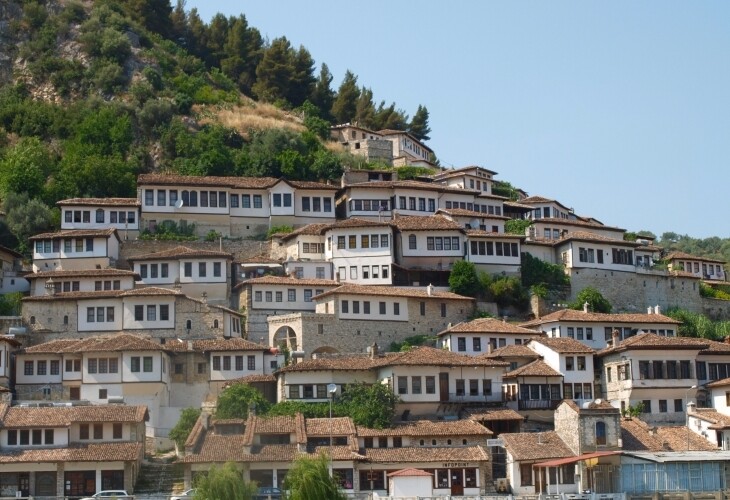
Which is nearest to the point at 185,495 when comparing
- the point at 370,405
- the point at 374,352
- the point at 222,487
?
the point at 222,487

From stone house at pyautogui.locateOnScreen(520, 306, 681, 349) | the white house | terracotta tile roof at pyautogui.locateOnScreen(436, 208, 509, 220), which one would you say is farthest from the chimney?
terracotta tile roof at pyautogui.locateOnScreen(436, 208, 509, 220)

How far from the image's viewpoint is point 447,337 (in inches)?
2724

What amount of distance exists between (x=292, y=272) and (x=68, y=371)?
16955 mm

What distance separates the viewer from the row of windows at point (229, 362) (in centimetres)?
6531

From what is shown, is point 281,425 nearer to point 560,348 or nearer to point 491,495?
point 491,495

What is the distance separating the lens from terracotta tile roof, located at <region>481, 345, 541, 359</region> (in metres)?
66.4

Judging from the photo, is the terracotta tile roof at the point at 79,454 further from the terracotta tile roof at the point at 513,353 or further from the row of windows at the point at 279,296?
the terracotta tile roof at the point at 513,353

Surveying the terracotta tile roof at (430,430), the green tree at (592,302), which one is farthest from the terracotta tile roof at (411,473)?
the green tree at (592,302)

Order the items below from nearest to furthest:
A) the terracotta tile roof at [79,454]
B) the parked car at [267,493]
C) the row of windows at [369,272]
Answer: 1. the parked car at [267,493]
2. the terracotta tile roof at [79,454]
3. the row of windows at [369,272]

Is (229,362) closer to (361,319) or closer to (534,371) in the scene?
(361,319)

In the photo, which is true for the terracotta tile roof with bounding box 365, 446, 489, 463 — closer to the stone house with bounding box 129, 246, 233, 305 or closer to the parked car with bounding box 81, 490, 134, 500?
the parked car with bounding box 81, 490, 134, 500

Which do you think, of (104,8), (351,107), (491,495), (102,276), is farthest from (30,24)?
(491,495)

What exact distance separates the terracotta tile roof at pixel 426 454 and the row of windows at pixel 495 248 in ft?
72.6

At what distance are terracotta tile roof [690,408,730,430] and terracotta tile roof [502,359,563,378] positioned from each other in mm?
7113
